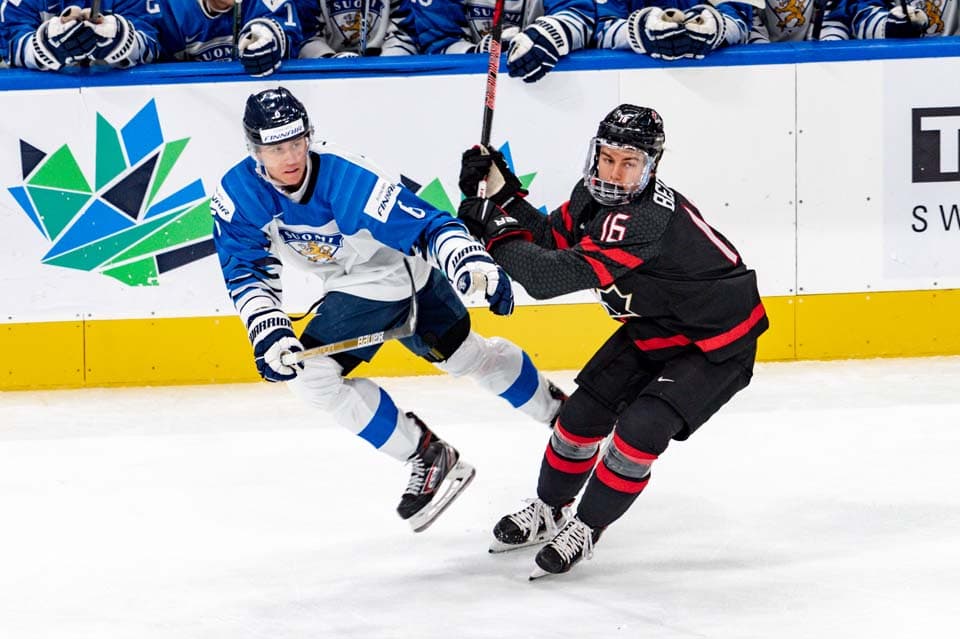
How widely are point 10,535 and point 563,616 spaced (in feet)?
4.96

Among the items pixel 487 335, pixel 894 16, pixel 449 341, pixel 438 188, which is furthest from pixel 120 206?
pixel 894 16

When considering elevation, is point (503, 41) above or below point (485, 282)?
above

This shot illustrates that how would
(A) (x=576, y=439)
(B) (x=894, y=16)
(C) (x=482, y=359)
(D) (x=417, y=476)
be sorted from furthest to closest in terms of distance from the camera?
(B) (x=894, y=16) < (C) (x=482, y=359) < (D) (x=417, y=476) < (A) (x=576, y=439)

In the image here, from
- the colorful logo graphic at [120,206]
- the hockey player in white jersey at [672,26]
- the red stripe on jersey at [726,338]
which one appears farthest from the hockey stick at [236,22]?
the red stripe on jersey at [726,338]

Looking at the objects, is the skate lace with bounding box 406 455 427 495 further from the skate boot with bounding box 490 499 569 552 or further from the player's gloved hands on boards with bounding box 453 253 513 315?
the player's gloved hands on boards with bounding box 453 253 513 315

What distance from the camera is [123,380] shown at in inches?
193

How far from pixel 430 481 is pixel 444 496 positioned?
6cm

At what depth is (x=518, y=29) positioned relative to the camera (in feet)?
16.4

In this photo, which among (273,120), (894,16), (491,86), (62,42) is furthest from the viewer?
(894,16)

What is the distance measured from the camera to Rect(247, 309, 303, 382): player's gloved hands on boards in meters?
3.04

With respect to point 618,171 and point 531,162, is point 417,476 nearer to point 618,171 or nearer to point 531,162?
point 618,171

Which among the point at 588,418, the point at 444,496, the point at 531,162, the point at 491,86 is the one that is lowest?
the point at 444,496

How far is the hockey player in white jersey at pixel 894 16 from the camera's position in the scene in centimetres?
488

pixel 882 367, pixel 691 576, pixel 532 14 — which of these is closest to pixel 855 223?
pixel 882 367
